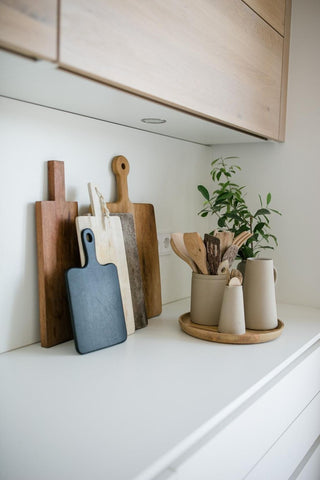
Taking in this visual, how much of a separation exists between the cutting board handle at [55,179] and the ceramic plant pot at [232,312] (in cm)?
47

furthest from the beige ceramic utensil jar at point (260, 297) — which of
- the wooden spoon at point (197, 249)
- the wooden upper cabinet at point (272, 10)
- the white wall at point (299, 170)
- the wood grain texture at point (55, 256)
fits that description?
the wooden upper cabinet at point (272, 10)

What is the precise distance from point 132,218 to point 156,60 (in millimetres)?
476

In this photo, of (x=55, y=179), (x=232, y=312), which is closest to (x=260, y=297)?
(x=232, y=312)

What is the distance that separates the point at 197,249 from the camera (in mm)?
1180

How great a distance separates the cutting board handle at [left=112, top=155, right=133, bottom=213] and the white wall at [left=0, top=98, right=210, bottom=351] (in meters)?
0.02

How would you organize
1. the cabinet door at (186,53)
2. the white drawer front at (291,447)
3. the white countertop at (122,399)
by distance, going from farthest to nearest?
the white drawer front at (291,447), the cabinet door at (186,53), the white countertop at (122,399)

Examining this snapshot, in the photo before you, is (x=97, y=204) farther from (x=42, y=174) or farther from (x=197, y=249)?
(x=197, y=249)

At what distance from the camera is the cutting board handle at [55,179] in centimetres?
105

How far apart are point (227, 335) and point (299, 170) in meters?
0.68

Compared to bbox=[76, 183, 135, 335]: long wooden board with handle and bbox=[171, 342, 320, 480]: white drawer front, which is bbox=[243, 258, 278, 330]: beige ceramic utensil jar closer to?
bbox=[171, 342, 320, 480]: white drawer front

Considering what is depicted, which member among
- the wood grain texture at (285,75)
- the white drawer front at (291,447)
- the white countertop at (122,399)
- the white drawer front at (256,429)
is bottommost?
the white drawer front at (291,447)

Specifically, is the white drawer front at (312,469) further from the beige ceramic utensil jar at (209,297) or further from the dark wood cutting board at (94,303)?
the dark wood cutting board at (94,303)

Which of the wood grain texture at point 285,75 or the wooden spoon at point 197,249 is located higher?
the wood grain texture at point 285,75

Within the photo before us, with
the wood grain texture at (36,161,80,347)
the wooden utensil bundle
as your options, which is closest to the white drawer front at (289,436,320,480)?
the wooden utensil bundle
